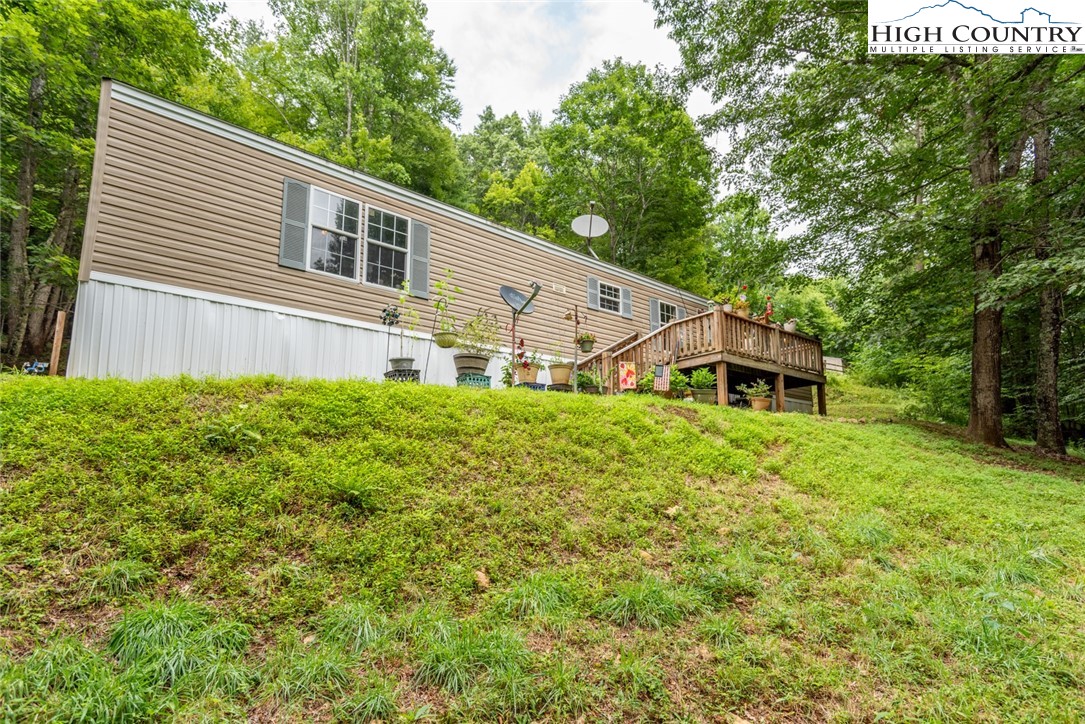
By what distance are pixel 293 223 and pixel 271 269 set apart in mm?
804

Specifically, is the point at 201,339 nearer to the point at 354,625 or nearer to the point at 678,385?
the point at 354,625

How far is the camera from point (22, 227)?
1180cm

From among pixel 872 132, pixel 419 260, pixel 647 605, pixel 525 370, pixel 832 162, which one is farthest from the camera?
pixel 832 162

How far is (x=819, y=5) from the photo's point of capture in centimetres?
885

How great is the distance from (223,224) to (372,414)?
14.6 feet

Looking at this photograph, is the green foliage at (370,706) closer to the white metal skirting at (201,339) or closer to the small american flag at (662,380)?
the white metal skirting at (201,339)

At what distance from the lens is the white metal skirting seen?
596cm

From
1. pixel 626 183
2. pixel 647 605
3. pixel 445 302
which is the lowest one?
pixel 647 605

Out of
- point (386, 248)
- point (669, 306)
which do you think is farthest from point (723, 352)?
point (386, 248)

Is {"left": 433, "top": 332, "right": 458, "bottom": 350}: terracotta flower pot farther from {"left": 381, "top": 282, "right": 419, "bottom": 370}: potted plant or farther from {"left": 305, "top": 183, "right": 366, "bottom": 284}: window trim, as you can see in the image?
{"left": 305, "top": 183, "right": 366, "bottom": 284}: window trim

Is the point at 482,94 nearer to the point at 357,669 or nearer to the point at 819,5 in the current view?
the point at 819,5

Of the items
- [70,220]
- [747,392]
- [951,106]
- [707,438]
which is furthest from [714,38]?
[70,220]

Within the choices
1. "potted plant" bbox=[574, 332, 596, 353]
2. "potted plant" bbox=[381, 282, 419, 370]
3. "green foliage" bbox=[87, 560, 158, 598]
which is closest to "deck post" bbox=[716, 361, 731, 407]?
"potted plant" bbox=[574, 332, 596, 353]

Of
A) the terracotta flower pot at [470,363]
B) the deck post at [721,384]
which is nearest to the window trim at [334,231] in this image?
the terracotta flower pot at [470,363]
